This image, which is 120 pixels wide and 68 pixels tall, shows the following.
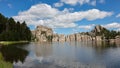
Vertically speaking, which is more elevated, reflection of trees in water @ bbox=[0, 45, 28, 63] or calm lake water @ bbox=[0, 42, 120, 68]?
reflection of trees in water @ bbox=[0, 45, 28, 63]

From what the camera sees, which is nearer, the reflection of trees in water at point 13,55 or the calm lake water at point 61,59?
the calm lake water at point 61,59

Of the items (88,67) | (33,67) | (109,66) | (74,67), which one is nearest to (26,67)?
(33,67)

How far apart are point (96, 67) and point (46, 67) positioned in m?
10.2

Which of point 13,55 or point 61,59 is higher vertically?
point 13,55

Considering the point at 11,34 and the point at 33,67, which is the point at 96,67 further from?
the point at 11,34

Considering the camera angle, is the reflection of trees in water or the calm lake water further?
the reflection of trees in water

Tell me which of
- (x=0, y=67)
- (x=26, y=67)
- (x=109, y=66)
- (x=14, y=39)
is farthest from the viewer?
(x=14, y=39)

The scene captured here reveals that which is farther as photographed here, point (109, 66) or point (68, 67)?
point (109, 66)

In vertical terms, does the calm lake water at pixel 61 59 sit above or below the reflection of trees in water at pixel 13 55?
below

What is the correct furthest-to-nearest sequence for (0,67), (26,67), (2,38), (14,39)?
(14,39)
(2,38)
(26,67)
(0,67)

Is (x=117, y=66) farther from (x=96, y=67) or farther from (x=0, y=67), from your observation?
(x=0, y=67)

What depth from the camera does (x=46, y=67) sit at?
4578 cm

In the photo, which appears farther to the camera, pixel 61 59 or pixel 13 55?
pixel 13 55

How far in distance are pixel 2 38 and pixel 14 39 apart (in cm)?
1645
